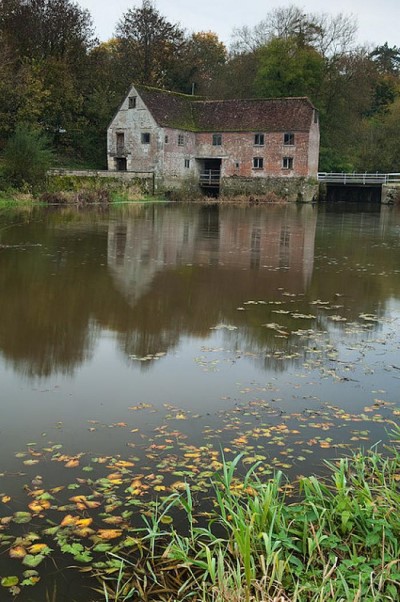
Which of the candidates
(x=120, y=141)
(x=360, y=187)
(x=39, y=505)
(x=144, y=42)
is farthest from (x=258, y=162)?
(x=39, y=505)

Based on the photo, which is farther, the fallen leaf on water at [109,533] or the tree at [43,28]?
the tree at [43,28]

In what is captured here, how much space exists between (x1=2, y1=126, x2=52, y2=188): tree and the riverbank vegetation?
6670 millimetres

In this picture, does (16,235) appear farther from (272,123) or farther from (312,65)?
(312,65)

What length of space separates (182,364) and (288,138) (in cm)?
4734

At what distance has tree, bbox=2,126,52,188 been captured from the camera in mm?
35625

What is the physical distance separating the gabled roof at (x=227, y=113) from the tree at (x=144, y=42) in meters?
7.44

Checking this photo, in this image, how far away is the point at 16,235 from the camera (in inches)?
801

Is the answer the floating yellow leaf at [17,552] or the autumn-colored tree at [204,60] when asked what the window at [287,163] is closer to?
the autumn-colored tree at [204,60]

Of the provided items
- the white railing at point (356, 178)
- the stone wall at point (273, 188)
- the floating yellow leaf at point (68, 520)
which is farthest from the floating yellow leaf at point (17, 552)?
the white railing at point (356, 178)

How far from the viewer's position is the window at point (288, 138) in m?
52.0

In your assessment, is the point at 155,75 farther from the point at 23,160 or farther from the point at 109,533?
the point at 109,533

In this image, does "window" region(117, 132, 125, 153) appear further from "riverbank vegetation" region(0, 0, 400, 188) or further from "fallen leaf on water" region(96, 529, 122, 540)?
"fallen leaf on water" region(96, 529, 122, 540)

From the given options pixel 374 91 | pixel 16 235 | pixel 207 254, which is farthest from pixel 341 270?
pixel 374 91

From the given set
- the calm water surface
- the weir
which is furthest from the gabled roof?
the calm water surface
